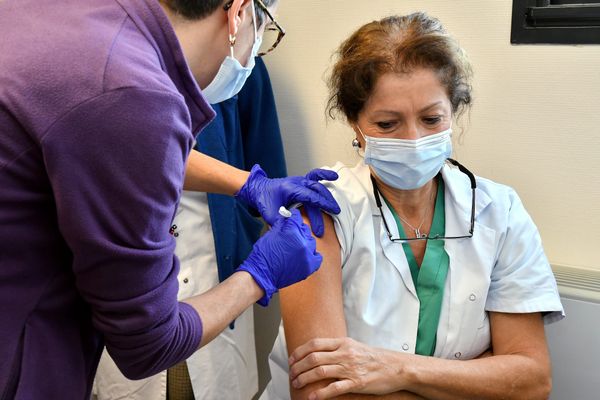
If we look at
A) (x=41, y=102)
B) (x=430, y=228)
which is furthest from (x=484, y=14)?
(x=41, y=102)

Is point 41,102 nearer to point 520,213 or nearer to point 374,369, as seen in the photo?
point 374,369

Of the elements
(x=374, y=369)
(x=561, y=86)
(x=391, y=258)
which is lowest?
(x=374, y=369)

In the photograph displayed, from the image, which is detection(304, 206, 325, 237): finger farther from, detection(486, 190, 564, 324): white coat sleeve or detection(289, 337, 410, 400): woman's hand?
detection(486, 190, 564, 324): white coat sleeve

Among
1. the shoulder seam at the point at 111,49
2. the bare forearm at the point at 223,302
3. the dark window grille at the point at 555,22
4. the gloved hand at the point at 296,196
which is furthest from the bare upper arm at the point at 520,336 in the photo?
the shoulder seam at the point at 111,49

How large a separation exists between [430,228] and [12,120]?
1087 mm

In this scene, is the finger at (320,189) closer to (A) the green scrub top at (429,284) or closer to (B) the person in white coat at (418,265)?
(B) the person in white coat at (418,265)

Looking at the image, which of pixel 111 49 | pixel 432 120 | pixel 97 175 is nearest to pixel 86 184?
pixel 97 175

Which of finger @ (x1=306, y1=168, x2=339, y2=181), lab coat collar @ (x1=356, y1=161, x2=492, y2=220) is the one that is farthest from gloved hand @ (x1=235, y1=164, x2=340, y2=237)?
lab coat collar @ (x1=356, y1=161, x2=492, y2=220)

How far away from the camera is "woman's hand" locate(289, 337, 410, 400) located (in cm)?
136

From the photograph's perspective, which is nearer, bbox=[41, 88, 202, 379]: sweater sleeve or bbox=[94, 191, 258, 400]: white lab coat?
bbox=[41, 88, 202, 379]: sweater sleeve

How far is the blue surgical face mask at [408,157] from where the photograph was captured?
150 cm

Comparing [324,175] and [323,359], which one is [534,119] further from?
[323,359]

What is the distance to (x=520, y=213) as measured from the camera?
1.62 m

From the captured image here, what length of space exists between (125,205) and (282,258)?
47cm
